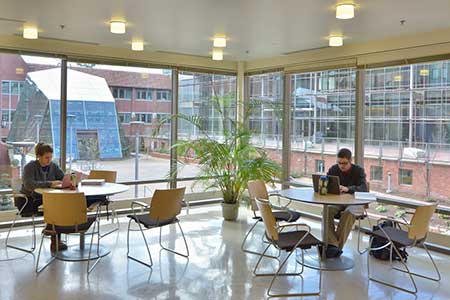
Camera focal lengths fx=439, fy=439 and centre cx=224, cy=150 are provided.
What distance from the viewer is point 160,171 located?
7316 mm

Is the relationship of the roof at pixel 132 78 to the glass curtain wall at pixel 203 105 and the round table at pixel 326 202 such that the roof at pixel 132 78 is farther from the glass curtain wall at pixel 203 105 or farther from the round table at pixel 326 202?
the round table at pixel 326 202

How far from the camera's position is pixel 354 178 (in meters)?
5.09

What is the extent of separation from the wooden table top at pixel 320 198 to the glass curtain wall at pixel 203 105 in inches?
106

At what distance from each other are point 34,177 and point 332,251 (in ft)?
10.9

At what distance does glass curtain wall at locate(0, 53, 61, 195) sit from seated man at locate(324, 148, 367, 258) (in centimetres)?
391

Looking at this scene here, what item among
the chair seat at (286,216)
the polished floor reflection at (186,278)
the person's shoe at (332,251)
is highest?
the chair seat at (286,216)

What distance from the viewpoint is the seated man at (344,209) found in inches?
186

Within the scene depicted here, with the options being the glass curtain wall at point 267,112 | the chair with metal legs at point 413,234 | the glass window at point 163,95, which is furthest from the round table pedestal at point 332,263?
the glass window at point 163,95

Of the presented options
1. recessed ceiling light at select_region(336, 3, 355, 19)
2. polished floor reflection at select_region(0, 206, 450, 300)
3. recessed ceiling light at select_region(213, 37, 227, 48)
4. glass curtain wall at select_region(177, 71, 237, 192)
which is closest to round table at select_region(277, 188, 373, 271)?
polished floor reflection at select_region(0, 206, 450, 300)

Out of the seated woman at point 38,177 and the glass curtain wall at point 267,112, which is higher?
the glass curtain wall at point 267,112

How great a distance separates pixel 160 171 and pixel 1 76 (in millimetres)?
2758

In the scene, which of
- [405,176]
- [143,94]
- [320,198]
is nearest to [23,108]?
[143,94]

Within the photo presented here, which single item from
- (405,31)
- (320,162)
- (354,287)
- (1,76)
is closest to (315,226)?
(320,162)

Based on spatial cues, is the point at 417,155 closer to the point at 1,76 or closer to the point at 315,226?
the point at 315,226
